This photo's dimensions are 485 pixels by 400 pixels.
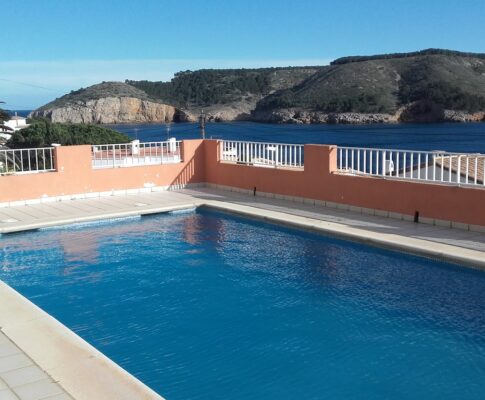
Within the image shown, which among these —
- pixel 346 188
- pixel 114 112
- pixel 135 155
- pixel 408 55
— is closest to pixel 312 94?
pixel 408 55

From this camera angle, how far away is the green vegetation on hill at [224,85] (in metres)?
110

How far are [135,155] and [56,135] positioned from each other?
69.2 feet

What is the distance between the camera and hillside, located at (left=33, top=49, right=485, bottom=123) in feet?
288

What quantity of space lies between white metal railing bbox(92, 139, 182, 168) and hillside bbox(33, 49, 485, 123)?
59.2 meters

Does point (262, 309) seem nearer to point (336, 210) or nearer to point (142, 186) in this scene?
point (336, 210)

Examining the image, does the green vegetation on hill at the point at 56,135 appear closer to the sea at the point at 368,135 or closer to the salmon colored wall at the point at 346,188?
the salmon colored wall at the point at 346,188

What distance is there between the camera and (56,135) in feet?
112

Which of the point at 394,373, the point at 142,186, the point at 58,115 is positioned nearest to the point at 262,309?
the point at 394,373

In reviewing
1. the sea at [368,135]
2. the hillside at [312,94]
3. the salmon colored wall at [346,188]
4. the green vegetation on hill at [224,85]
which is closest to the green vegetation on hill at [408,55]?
the hillside at [312,94]

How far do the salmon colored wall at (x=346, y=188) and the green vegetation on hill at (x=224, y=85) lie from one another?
95096 mm

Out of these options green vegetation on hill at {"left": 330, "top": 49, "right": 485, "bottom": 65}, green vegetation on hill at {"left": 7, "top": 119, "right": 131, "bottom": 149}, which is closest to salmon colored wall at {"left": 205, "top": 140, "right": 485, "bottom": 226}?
green vegetation on hill at {"left": 7, "top": 119, "right": 131, "bottom": 149}

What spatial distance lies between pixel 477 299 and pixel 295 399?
329cm

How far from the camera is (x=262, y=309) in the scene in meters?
6.64

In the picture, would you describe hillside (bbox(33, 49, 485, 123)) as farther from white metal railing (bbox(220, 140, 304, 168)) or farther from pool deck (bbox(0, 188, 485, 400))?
pool deck (bbox(0, 188, 485, 400))
